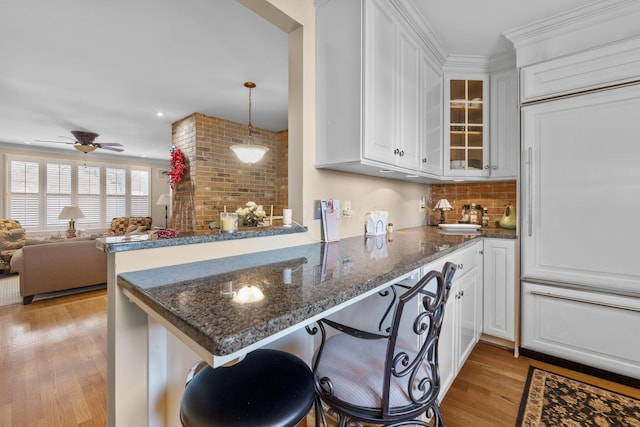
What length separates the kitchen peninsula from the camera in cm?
60

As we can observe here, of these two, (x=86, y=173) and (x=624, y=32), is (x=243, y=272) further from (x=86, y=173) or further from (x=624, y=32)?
(x=86, y=173)

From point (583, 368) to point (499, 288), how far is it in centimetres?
67

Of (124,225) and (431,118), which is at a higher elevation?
(431,118)

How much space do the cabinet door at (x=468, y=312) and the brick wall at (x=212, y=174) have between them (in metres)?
3.37

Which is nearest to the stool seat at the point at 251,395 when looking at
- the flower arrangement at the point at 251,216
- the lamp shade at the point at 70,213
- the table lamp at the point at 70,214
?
the flower arrangement at the point at 251,216

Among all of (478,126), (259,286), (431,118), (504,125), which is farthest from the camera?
(478,126)

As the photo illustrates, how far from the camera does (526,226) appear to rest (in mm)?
2055

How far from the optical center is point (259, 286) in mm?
851

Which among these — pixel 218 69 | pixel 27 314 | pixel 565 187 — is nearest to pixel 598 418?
pixel 565 187

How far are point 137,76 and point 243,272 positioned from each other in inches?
121

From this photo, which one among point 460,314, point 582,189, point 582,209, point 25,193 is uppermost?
point 25,193

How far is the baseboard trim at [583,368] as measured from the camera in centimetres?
175

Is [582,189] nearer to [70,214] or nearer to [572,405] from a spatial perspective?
[572,405]

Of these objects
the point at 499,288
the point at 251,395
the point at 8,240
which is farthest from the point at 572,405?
the point at 8,240
